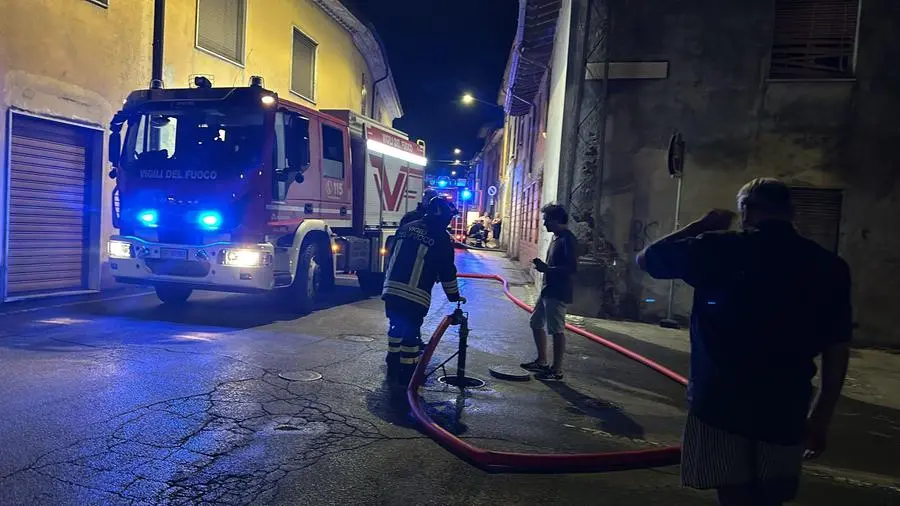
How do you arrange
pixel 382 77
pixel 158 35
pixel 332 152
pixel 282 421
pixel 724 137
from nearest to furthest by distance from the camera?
1. pixel 282 421
2. pixel 332 152
3. pixel 724 137
4. pixel 158 35
5. pixel 382 77

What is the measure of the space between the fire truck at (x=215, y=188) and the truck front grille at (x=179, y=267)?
0.01 m

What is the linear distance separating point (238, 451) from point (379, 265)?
7.82 meters

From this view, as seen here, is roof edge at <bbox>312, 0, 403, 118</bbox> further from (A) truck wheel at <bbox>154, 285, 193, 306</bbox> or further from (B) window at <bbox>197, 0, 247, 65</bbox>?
(A) truck wheel at <bbox>154, 285, 193, 306</bbox>

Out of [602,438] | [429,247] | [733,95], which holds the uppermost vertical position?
[733,95]

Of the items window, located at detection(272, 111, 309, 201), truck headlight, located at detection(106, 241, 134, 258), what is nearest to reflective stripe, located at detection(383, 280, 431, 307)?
window, located at detection(272, 111, 309, 201)

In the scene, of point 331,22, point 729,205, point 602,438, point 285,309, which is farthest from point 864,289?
point 331,22

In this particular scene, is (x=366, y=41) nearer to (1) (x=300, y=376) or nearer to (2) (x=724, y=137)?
(2) (x=724, y=137)

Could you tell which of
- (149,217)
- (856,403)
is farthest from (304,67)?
(856,403)

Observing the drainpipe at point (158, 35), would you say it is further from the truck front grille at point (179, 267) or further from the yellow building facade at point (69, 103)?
the truck front grille at point (179, 267)

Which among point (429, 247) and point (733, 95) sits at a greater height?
point (733, 95)

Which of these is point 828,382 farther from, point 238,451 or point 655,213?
point 655,213

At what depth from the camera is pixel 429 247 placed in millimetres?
5660

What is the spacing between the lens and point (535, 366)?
6.63 meters

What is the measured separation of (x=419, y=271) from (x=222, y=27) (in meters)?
11.2
